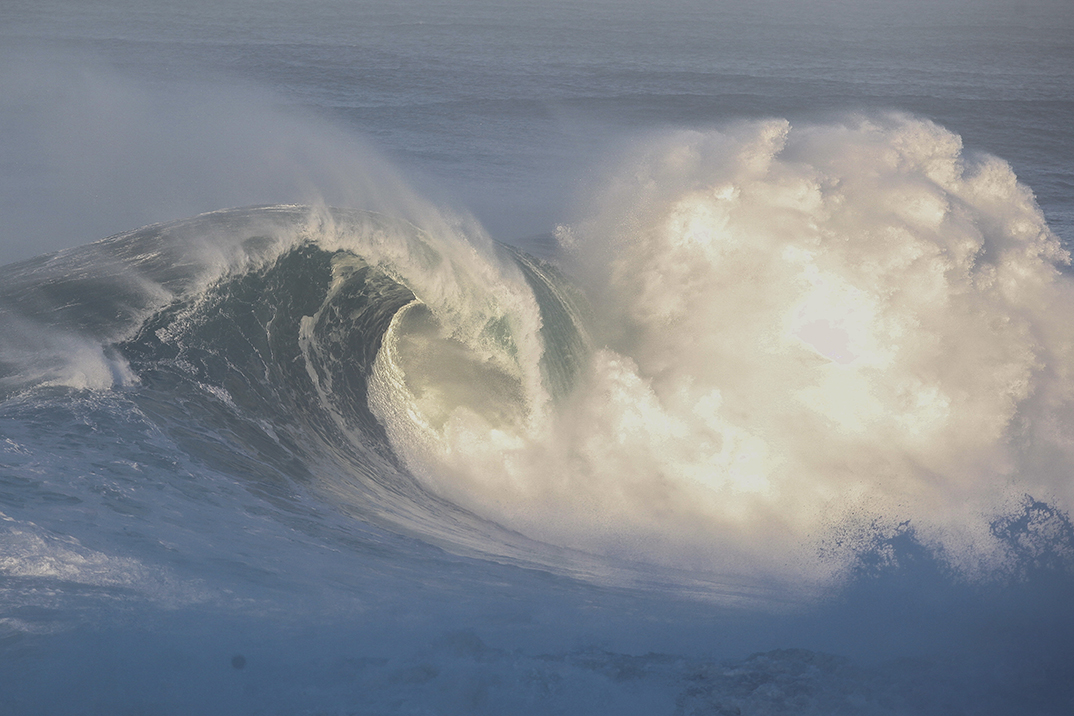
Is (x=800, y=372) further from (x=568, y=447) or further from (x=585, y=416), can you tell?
(x=568, y=447)

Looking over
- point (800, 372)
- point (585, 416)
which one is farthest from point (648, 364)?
point (800, 372)


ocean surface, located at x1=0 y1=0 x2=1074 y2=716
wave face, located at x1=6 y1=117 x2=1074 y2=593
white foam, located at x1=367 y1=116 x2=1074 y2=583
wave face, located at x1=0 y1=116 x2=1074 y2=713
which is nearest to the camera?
ocean surface, located at x1=0 y1=0 x2=1074 y2=716

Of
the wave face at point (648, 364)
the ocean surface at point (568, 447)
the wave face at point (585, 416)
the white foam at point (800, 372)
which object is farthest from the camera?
the white foam at point (800, 372)

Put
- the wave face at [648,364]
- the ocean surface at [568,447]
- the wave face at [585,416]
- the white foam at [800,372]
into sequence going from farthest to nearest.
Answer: the white foam at [800,372]
the wave face at [648,364]
the wave face at [585,416]
the ocean surface at [568,447]

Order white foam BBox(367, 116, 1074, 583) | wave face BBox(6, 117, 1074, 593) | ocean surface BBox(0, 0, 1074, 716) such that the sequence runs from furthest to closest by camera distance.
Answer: white foam BBox(367, 116, 1074, 583) < wave face BBox(6, 117, 1074, 593) < ocean surface BBox(0, 0, 1074, 716)

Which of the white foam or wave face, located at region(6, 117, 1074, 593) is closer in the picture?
wave face, located at region(6, 117, 1074, 593)

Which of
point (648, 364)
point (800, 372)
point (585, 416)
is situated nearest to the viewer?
point (585, 416)

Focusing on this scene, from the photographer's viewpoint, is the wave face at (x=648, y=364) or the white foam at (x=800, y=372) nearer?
the wave face at (x=648, y=364)
